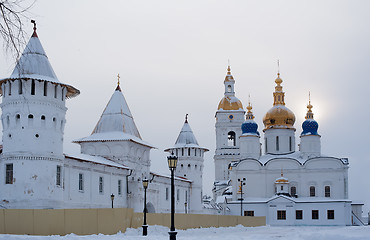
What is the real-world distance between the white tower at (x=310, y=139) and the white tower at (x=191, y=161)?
33.6 feet

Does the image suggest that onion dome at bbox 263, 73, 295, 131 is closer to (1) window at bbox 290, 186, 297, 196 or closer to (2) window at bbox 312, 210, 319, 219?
(1) window at bbox 290, 186, 297, 196

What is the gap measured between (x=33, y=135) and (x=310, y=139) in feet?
109

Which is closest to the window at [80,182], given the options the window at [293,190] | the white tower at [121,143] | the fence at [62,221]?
the white tower at [121,143]

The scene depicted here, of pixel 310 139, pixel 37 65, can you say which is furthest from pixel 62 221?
pixel 310 139

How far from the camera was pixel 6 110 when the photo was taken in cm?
2989

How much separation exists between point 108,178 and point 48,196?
8.76 metres

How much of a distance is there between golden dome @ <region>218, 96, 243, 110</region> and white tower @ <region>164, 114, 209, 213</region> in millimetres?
23408

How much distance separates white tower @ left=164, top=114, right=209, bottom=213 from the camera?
55916mm

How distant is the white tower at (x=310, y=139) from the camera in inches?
2162

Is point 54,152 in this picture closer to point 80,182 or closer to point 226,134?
point 80,182

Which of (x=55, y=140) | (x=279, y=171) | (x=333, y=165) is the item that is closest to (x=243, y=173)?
(x=279, y=171)

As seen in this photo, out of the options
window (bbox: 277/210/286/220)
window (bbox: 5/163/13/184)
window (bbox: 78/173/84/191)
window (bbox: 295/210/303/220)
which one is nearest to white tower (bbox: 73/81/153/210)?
window (bbox: 78/173/84/191)

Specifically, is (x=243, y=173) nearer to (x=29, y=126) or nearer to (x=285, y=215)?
(x=285, y=215)

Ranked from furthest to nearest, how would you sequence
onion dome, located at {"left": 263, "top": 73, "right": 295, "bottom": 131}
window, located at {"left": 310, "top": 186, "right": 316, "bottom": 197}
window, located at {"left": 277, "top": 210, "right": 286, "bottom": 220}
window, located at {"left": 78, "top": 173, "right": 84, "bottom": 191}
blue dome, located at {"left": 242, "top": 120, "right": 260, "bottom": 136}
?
onion dome, located at {"left": 263, "top": 73, "right": 295, "bottom": 131} → blue dome, located at {"left": 242, "top": 120, "right": 260, "bottom": 136} → window, located at {"left": 310, "top": 186, "right": 316, "bottom": 197} → window, located at {"left": 277, "top": 210, "right": 286, "bottom": 220} → window, located at {"left": 78, "top": 173, "right": 84, "bottom": 191}
